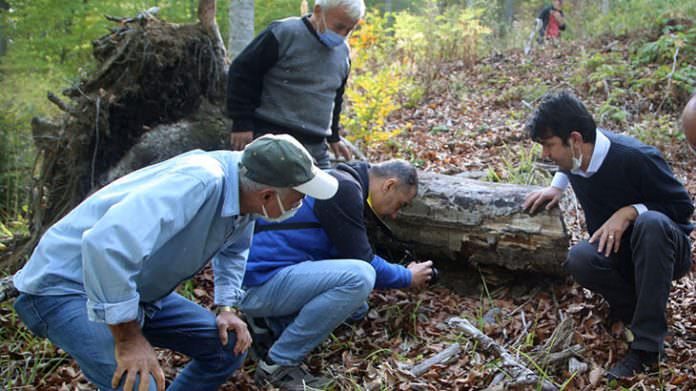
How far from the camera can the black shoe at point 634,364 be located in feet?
10.7

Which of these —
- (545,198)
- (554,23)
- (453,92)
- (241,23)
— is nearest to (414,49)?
(453,92)

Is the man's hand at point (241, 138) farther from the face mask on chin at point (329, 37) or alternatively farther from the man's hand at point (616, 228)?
the man's hand at point (616, 228)

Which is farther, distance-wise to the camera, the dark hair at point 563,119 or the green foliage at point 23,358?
the green foliage at point 23,358

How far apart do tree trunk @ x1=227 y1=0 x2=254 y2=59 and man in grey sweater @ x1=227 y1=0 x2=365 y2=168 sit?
3.16 m

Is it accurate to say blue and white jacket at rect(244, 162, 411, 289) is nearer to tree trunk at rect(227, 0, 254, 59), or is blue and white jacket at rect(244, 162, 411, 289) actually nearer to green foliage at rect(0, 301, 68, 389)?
green foliage at rect(0, 301, 68, 389)

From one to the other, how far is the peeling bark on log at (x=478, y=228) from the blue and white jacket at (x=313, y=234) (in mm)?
806

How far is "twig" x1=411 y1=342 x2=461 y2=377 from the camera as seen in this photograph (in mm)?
3428

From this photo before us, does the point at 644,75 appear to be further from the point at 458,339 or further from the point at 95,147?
the point at 95,147

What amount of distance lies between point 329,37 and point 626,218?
2.33 meters

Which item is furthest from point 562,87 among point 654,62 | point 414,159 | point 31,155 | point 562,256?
point 31,155

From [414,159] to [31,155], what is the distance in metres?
→ 5.61

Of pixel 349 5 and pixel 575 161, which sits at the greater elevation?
pixel 349 5

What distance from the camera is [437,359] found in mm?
3510

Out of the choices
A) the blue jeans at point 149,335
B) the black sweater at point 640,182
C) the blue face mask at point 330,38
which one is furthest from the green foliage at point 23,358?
the black sweater at point 640,182
